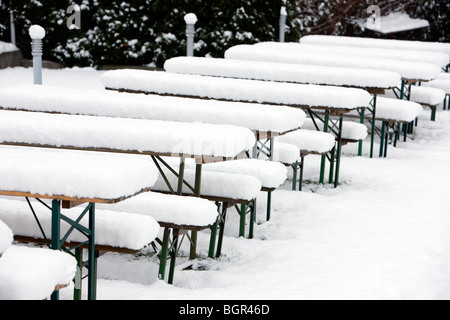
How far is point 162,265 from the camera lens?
7703mm

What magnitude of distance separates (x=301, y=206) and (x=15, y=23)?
34.4 feet

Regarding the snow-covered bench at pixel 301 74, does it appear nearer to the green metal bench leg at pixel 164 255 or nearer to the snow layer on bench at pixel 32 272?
the green metal bench leg at pixel 164 255

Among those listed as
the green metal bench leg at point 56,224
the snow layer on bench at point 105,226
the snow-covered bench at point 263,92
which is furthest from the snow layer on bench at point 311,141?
the green metal bench leg at point 56,224

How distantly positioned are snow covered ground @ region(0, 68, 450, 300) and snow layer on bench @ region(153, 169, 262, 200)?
0.70 m

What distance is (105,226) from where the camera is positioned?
6.92m

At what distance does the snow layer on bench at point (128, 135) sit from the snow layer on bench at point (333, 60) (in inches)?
262

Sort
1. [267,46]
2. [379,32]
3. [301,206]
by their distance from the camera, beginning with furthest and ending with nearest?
[379,32]
[267,46]
[301,206]

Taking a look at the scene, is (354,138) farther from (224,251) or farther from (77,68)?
(77,68)

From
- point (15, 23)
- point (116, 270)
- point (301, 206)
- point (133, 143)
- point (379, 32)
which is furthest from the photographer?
point (379, 32)

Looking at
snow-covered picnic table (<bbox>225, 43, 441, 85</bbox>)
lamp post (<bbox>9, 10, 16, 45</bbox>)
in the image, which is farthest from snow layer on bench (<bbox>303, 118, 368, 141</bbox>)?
lamp post (<bbox>9, 10, 16, 45</bbox>)

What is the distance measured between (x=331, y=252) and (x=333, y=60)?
249 inches

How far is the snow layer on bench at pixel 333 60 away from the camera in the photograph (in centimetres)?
1418

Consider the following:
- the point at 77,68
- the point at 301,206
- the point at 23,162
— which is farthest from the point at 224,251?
the point at 77,68

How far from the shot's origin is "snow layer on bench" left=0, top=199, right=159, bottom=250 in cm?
678
